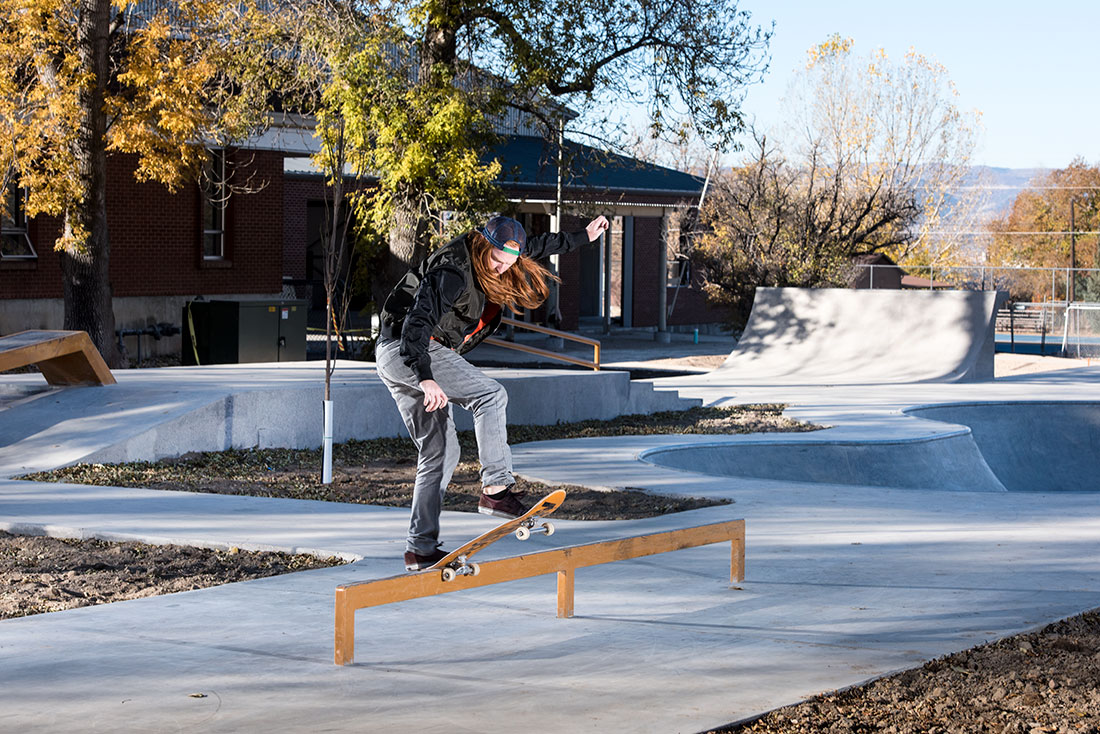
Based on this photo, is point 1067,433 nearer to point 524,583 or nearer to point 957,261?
A: point 524,583

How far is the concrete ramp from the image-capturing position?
24281 mm

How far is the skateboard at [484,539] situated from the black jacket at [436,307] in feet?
2.43

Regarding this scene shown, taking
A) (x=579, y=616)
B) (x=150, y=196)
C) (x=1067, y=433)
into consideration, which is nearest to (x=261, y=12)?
(x=150, y=196)

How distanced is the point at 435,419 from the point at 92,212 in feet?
51.9

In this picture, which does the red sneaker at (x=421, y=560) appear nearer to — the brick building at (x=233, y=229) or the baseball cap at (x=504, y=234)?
the baseball cap at (x=504, y=234)

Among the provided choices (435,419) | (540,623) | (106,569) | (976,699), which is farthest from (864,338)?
(976,699)

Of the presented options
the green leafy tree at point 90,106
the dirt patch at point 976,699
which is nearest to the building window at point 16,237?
the green leafy tree at point 90,106

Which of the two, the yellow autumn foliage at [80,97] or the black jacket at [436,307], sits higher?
the yellow autumn foliage at [80,97]

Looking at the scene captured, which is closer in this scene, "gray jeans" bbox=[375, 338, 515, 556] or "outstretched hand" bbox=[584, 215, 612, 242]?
"gray jeans" bbox=[375, 338, 515, 556]

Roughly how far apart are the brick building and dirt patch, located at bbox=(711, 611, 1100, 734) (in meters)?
18.5

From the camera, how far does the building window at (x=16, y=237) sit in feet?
77.9

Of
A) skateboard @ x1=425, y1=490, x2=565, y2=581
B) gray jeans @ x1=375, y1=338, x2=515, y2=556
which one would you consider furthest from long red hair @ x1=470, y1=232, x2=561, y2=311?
skateboard @ x1=425, y1=490, x2=565, y2=581

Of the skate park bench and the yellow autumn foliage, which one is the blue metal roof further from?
the skate park bench

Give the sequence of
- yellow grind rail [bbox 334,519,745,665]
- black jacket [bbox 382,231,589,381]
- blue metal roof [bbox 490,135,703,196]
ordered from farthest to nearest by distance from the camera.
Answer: blue metal roof [bbox 490,135,703,196], black jacket [bbox 382,231,589,381], yellow grind rail [bbox 334,519,745,665]
